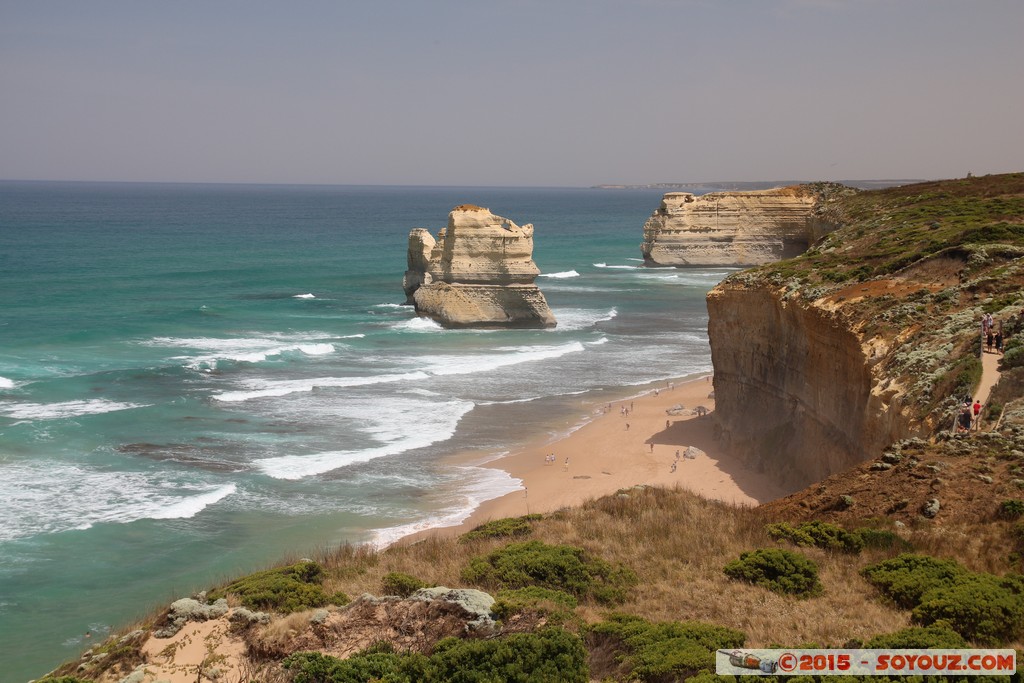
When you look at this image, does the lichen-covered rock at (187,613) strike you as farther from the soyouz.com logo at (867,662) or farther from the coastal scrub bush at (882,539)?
the coastal scrub bush at (882,539)

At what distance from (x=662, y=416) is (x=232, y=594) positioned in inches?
819

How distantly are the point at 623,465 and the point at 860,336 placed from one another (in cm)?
843

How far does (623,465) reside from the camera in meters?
25.6

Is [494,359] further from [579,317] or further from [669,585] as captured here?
[669,585]

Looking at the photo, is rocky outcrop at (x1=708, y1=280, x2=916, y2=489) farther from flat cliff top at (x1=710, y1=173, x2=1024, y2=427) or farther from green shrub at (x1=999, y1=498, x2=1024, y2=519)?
green shrub at (x1=999, y1=498, x2=1024, y2=519)

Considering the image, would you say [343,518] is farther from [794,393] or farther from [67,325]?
[67,325]

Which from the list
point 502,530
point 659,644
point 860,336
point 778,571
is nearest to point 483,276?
point 860,336

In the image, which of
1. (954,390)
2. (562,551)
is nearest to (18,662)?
(562,551)

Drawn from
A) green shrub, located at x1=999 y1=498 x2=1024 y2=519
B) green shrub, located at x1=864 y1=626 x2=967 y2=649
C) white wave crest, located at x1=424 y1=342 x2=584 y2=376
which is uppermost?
green shrub, located at x1=999 y1=498 x2=1024 y2=519

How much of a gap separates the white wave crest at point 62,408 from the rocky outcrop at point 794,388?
62.9ft

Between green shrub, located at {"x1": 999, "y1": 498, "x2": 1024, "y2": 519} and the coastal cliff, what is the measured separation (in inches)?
135

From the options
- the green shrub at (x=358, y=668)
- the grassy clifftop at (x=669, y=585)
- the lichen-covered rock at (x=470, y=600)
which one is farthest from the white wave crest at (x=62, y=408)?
the green shrub at (x=358, y=668)

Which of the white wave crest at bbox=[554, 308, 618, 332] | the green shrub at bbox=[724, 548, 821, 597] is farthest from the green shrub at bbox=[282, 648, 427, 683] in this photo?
the white wave crest at bbox=[554, 308, 618, 332]

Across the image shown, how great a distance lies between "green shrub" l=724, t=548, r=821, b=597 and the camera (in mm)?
10820
